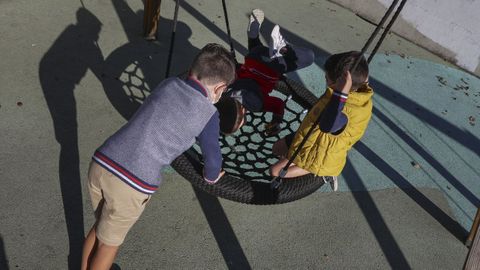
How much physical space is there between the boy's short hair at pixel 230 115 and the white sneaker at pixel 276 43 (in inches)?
14.7

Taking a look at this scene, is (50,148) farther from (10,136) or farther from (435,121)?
(435,121)

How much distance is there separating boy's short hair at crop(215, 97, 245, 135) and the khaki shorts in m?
0.84

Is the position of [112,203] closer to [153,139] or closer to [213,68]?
[153,139]

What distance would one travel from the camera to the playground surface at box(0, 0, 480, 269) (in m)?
2.69

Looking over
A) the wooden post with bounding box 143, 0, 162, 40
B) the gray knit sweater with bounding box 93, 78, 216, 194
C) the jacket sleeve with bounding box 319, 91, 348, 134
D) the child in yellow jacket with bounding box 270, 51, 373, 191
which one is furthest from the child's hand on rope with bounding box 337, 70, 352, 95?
the wooden post with bounding box 143, 0, 162, 40

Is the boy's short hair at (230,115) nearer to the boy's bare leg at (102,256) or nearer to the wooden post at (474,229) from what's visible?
the boy's bare leg at (102,256)

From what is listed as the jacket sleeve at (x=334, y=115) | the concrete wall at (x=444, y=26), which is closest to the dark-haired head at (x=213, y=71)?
the jacket sleeve at (x=334, y=115)

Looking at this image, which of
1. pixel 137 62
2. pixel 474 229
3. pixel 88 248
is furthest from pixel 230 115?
pixel 474 229

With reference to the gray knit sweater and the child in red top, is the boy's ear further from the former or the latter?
the child in red top

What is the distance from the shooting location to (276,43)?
112 inches

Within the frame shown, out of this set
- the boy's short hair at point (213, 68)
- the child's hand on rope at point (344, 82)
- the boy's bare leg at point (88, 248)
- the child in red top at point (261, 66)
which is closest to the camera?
the boy's short hair at point (213, 68)

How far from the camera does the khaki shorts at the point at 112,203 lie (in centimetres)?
196

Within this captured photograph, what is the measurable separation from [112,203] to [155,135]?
14.2 inches

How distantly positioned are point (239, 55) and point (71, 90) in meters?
1.59
